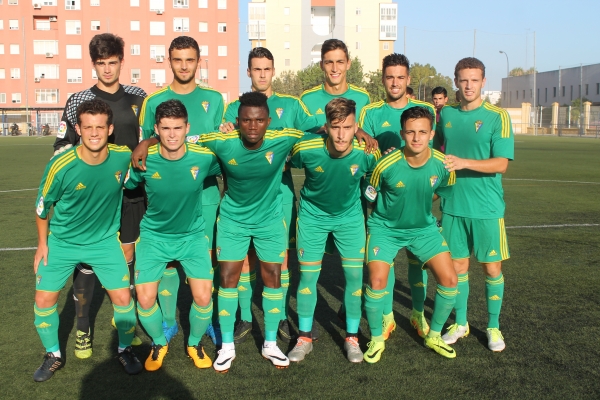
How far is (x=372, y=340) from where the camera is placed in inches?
173

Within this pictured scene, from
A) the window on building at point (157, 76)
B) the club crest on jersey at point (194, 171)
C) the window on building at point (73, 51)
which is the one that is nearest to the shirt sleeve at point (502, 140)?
the club crest on jersey at point (194, 171)

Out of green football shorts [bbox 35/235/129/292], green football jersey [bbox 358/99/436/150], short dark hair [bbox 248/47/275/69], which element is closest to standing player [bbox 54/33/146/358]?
green football shorts [bbox 35/235/129/292]

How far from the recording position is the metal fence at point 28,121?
5041cm

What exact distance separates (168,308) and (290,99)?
6.43ft

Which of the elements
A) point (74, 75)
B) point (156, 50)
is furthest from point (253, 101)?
point (74, 75)

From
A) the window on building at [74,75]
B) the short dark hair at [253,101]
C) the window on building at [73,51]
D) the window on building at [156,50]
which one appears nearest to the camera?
the short dark hair at [253,101]

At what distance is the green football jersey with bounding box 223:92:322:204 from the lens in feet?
16.0

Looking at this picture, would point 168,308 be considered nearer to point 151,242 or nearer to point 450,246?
point 151,242

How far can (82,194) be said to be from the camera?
4.01 m

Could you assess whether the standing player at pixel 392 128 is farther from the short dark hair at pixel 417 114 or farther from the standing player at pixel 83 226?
the standing player at pixel 83 226

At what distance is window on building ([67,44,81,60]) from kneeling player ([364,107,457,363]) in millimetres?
62535

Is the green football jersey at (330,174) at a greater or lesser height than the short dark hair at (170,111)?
lesser

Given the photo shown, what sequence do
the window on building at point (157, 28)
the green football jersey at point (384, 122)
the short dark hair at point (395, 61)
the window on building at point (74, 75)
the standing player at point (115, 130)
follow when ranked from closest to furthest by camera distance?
the standing player at point (115, 130) < the short dark hair at point (395, 61) < the green football jersey at point (384, 122) < the window on building at point (74, 75) < the window on building at point (157, 28)

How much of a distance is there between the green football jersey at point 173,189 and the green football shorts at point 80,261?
0.90 ft
